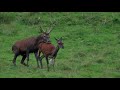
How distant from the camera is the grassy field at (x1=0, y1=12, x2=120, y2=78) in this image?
16.8 meters

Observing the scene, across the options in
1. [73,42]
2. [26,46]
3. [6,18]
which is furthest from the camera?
[6,18]

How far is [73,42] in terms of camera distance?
73.6 ft

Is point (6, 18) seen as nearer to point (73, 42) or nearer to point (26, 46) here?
point (73, 42)

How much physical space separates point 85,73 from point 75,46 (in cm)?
521

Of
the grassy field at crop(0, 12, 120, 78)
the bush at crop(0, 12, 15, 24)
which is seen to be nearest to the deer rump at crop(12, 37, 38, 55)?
the grassy field at crop(0, 12, 120, 78)

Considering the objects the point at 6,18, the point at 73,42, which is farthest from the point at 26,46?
the point at 6,18

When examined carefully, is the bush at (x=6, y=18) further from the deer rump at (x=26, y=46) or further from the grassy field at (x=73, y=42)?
the deer rump at (x=26, y=46)

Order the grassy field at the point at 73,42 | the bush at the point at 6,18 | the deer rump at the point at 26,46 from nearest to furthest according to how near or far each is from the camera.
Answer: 1. the grassy field at the point at 73,42
2. the deer rump at the point at 26,46
3. the bush at the point at 6,18

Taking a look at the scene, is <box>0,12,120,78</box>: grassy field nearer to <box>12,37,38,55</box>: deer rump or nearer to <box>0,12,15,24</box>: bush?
<box>0,12,15,24</box>: bush

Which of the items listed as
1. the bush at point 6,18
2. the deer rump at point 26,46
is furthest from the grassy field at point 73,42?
the deer rump at point 26,46

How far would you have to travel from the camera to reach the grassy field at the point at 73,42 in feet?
55.2
